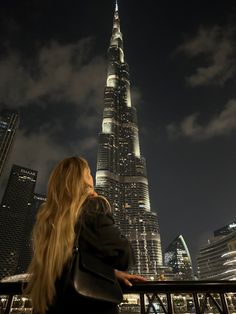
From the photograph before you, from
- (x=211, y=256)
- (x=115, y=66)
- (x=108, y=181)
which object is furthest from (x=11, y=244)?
(x=115, y=66)

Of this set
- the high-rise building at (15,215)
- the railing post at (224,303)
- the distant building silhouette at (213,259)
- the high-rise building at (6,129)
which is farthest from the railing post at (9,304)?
the high-rise building at (15,215)

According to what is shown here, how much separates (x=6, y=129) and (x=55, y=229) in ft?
483

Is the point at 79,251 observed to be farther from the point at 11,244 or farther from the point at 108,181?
the point at 11,244

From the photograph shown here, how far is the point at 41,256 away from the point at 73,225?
0.32m

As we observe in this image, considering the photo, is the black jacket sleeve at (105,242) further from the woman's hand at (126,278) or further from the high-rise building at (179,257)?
the high-rise building at (179,257)

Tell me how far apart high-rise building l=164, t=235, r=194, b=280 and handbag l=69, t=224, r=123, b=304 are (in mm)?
175251

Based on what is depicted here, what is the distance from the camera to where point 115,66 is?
167500mm

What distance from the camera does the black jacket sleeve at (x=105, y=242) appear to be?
5.37 ft

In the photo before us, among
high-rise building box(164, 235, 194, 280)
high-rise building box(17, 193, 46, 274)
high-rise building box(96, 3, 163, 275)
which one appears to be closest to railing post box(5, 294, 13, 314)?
high-rise building box(96, 3, 163, 275)

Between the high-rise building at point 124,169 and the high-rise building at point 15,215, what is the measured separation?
58.7 metres

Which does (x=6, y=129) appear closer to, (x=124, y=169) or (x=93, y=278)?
(x=124, y=169)

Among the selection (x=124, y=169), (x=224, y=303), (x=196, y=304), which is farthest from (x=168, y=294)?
(x=124, y=169)

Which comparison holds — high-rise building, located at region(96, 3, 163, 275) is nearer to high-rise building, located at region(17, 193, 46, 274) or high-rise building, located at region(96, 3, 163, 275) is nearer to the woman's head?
high-rise building, located at region(17, 193, 46, 274)

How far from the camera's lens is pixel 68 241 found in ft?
5.52
